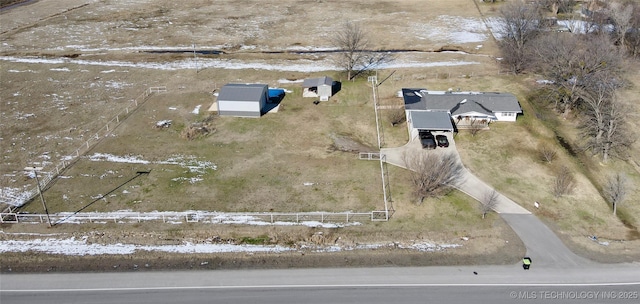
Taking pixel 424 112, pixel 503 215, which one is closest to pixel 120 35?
pixel 424 112

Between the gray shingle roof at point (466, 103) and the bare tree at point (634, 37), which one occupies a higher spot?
the bare tree at point (634, 37)

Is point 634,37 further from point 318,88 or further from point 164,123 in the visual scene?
point 164,123

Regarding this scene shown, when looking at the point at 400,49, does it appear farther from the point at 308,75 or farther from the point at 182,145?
the point at 182,145

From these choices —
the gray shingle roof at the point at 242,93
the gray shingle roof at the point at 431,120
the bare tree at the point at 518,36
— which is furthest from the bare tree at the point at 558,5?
the gray shingle roof at the point at 242,93

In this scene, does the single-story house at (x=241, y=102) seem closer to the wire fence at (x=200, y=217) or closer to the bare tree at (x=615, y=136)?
the wire fence at (x=200, y=217)

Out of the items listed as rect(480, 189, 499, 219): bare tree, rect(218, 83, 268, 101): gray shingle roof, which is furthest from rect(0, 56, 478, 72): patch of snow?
rect(480, 189, 499, 219): bare tree

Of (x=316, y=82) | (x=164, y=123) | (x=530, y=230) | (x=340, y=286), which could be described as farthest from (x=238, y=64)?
(x=530, y=230)
